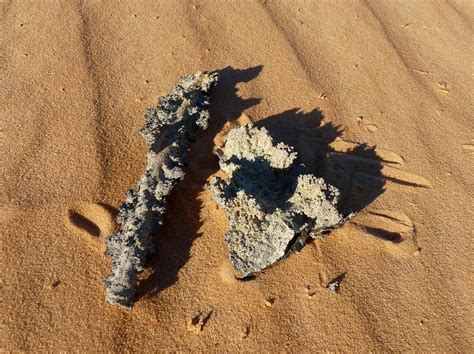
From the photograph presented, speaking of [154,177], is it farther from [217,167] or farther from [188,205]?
[217,167]

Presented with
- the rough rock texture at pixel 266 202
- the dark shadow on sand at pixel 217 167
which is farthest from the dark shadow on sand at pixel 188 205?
the rough rock texture at pixel 266 202

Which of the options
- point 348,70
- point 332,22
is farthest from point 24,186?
point 332,22

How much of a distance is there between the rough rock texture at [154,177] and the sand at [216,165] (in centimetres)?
10

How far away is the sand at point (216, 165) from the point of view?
1791mm

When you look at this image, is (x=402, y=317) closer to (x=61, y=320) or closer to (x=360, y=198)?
(x=360, y=198)

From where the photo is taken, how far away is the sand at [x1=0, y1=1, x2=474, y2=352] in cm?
179

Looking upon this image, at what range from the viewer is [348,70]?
2916 mm

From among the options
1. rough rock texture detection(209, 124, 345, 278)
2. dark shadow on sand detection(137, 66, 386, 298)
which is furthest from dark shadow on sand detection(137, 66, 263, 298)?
rough rock texture detection(209, 124, 345, 278)

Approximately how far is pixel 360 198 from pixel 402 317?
599mm

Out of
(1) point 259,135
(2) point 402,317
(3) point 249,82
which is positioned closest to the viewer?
(2) point 402,317

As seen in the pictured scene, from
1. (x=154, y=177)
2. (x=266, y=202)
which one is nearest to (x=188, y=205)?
(x=154, y=177)

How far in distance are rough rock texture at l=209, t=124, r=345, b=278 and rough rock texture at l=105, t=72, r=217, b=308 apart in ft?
0.80

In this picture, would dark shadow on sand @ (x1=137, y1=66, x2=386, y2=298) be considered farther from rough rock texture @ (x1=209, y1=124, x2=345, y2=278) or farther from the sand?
rough rock texture @ (x1=209, y1=124, x2=345, y2=278)

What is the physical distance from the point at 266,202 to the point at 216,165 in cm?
41
